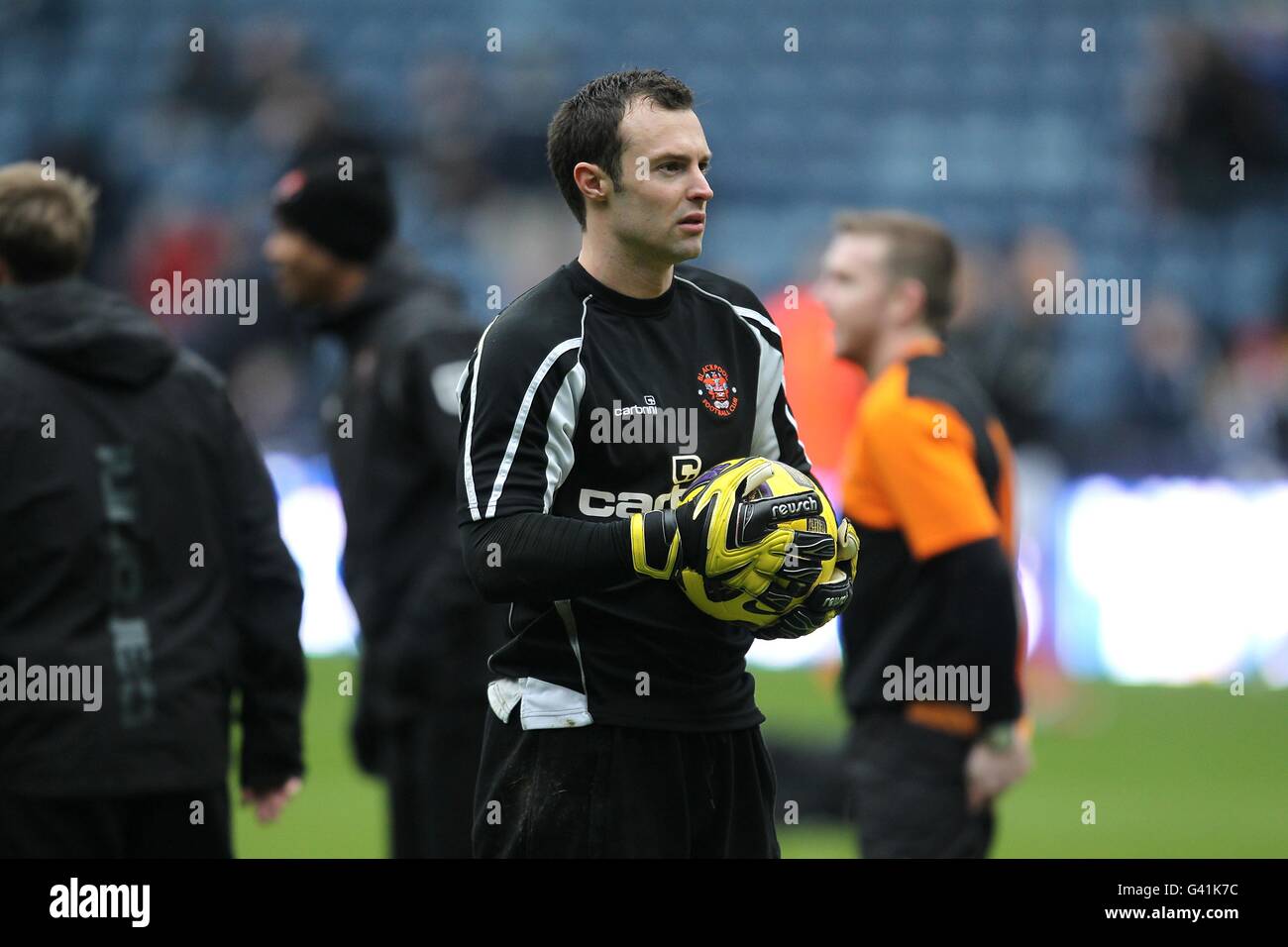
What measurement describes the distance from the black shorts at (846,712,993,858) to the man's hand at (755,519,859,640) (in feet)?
4.25

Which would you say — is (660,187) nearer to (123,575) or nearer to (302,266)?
(123,575)

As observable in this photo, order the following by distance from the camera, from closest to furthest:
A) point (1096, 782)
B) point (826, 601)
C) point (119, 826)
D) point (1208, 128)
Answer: point (826, 601)
point (119, 826)
point (1096, 782)
point (1208, 128)

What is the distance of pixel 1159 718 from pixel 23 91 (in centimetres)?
1233

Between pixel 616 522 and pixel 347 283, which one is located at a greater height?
pixel 347 283

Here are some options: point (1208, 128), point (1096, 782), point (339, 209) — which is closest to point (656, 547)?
point (339, 209)

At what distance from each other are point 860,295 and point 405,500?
4.94 feet

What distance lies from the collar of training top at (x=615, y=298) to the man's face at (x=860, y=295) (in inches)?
65.7

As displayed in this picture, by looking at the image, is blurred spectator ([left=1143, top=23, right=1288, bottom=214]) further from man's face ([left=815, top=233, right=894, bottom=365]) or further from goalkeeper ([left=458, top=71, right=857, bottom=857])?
goalkeeper ([left=458, top=71, right=857, bottom=857])

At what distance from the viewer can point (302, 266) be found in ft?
18.7

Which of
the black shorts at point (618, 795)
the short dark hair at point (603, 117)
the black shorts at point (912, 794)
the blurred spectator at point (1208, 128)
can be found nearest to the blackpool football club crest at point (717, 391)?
the short dark hair at point (603, 117)

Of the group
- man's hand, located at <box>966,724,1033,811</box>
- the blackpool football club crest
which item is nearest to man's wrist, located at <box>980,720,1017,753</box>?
man's hand, located at <box>966,724,1033,811</box>

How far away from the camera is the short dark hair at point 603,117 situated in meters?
3.53
